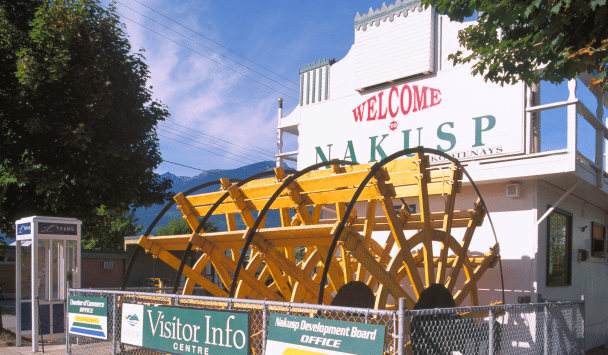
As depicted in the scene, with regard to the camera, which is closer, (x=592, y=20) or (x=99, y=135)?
(x=592, y=20)

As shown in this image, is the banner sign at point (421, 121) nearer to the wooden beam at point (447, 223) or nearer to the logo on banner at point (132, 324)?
the wooden beam at point (447, 223)

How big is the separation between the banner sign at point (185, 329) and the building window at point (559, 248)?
657 cm

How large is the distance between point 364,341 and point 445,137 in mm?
7145

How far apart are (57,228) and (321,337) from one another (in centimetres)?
751

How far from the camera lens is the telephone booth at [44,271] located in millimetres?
9547

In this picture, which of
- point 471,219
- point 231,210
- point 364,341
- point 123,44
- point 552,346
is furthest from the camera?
point 123,44

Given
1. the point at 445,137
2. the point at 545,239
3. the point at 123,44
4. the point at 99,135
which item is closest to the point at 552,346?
the point at 545,239

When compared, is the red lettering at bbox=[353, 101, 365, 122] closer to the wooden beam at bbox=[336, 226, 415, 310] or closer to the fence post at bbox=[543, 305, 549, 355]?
the wooden beam at bbox=[336, 226, 415, 310]

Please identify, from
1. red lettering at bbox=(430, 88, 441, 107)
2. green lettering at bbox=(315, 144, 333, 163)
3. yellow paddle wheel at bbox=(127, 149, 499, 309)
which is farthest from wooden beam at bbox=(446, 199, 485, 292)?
green lettering at bbox=(315, 144, 333, 163)

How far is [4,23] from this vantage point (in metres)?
10.6

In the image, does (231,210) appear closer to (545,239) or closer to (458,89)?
(458,89)

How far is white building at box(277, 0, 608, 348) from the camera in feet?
29.4

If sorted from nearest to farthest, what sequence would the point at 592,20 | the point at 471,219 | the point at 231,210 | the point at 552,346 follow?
the point at 552,346, the point at 592,20, the point at 471,219, the point at 231,210

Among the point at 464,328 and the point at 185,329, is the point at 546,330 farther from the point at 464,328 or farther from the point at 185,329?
the point at 185,329
